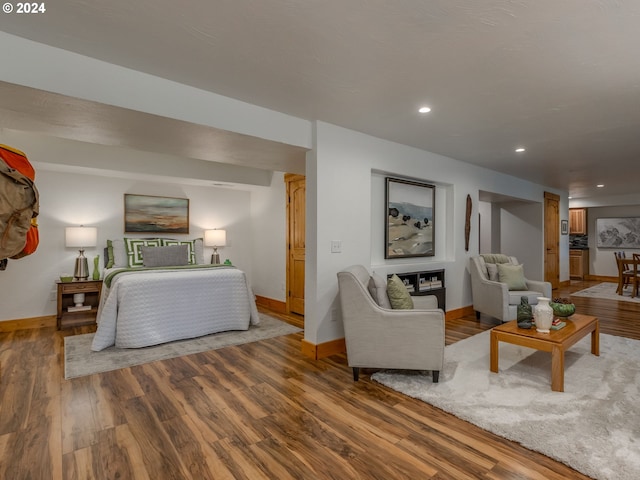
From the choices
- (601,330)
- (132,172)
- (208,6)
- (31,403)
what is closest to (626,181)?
(601,330)

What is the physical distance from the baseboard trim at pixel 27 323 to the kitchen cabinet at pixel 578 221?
1210 centimetres

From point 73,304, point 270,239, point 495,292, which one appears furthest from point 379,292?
point 73,304

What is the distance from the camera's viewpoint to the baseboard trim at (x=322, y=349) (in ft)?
11.0

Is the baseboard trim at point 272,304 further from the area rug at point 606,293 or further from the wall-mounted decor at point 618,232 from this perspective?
the wall-mounted decor at point 618,232

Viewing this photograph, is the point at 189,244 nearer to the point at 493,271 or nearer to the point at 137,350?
the point at 137,350

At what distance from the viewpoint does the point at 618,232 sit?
8.95 m

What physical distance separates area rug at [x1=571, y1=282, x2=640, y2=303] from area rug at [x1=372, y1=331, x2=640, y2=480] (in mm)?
3755

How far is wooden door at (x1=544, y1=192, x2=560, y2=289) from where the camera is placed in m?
7.27

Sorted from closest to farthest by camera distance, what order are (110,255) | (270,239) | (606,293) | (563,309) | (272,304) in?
(563,309) → (110,255) → (272,304) → (270,239) → (606,293)

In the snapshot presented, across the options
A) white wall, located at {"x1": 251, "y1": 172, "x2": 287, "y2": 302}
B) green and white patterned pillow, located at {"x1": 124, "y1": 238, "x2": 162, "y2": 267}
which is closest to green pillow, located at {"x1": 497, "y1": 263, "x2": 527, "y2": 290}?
white wall, located at {"x1": 251, "y1": 172, "x2": 287, "y2": 302}

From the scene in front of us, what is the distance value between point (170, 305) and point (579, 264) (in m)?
10.2

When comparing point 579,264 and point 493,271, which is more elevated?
point 493,271

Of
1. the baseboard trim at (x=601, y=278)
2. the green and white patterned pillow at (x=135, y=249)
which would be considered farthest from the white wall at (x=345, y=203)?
the baseboard trim at (x=601, y=278)

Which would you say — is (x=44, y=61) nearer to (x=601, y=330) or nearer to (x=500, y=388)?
(x=500, y=388)
